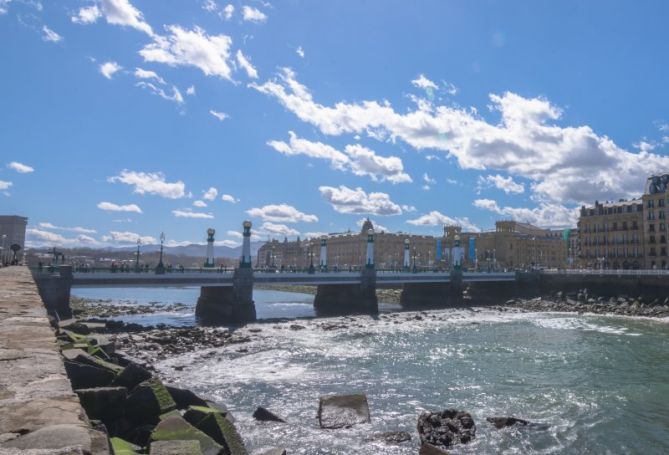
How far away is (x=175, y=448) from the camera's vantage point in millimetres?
9250

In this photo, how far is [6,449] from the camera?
13.5ft

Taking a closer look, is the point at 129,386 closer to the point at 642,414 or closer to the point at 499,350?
the point at 642,414

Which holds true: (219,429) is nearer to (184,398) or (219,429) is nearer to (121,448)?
(184,398)

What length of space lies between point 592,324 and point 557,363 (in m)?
25.5

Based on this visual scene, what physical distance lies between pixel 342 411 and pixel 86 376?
8.57 m

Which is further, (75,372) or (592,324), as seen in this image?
(592,324)

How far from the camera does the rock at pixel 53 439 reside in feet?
13.8

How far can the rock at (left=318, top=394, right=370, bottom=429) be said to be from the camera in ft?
55.4

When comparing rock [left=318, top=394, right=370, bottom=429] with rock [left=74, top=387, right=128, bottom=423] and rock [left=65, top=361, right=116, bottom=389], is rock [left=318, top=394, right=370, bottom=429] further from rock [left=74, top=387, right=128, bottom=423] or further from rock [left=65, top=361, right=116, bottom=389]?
rock [left=65, top=361, right=116, bottom=389]

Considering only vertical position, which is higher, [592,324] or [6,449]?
[6,449]

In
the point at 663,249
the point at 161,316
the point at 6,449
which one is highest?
the point at 663,249

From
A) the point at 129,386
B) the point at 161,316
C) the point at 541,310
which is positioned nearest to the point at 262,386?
the point at 129,386

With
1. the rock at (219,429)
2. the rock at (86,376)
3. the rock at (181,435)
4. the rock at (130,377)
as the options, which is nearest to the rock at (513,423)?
the rock at (219,429)

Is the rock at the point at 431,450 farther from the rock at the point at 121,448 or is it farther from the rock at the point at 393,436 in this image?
the rock at the point at 121,448
